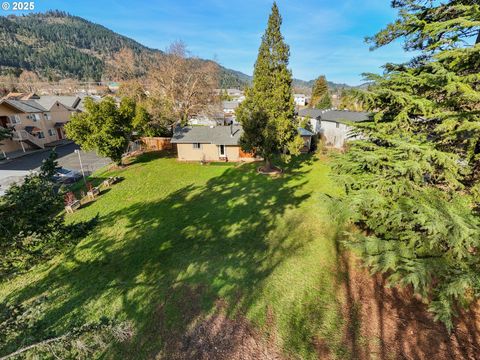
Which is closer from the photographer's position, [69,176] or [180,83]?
[69,176]

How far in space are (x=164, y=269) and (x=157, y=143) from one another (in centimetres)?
2563

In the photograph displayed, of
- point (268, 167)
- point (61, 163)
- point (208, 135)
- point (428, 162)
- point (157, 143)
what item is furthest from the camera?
point (157, 143)

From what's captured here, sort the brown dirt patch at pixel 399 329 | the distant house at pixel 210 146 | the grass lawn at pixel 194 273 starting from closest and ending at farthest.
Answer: the brown dirt patch at pixel 399 329, the grass lawn at pixel 194 273, the distant house at pixel 210 146

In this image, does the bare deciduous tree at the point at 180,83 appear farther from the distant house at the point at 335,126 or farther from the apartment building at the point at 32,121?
the apartment building at the point at 32,121

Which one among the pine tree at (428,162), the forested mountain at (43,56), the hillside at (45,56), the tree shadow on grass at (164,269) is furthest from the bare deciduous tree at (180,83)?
the forested mountain at (43,56)

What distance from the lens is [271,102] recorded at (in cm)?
1836

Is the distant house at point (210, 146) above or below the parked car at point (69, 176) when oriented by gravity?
Result: above

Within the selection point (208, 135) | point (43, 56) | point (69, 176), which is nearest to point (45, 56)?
point (43, 56)

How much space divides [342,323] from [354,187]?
447 centimetres

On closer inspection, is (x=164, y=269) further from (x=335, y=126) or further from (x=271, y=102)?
(x=335, y=126)

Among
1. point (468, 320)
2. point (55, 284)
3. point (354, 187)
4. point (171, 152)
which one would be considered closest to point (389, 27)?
point (354, 187)

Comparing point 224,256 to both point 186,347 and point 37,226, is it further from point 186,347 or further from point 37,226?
point 37,226

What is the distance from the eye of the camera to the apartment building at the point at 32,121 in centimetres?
2930

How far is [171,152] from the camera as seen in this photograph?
99.6ft
